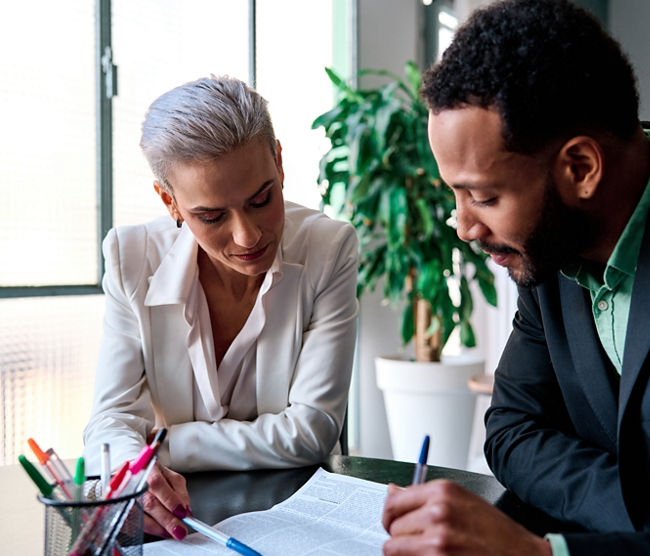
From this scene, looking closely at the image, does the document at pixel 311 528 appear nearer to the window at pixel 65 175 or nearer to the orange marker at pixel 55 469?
the orange marker at pixel 55 469

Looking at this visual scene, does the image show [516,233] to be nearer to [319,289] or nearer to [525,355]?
[525,355]

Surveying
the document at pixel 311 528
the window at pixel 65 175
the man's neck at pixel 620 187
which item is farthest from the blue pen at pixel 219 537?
the window at pixel 65 175

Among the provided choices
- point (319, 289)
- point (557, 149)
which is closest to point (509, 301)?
point (319, 289)

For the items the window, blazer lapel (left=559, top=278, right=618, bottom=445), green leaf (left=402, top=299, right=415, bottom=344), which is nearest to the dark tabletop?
blazer lapel (left=559, top=278, right=618, bottom=445)

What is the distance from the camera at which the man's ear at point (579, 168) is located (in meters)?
1.02

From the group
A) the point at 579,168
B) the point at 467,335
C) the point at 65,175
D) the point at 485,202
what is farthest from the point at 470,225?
the point at 467,335

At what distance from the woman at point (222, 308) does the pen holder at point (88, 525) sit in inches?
19.1

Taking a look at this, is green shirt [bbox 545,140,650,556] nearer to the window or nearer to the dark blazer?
the dark blazer

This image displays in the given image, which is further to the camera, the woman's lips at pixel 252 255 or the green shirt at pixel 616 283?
the woman's lips at pixel 252 255

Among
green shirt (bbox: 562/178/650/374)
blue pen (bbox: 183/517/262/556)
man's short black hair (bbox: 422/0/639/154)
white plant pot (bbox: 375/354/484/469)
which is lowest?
white plant pot (bbox: 375/354/484/469)

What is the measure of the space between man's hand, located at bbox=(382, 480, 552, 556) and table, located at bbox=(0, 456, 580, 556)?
10.3 inches

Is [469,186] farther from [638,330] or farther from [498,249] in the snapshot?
[638,330]

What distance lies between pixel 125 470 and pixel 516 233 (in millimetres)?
636

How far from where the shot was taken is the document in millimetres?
979
